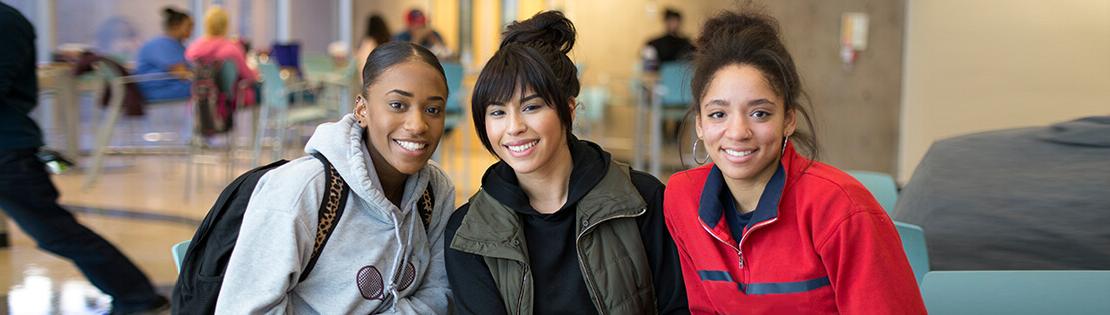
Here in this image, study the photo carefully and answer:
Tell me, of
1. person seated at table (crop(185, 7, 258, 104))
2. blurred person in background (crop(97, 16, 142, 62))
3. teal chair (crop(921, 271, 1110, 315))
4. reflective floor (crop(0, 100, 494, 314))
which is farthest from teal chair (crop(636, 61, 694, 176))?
teal chair (crop(921, 271, 1110, 315))

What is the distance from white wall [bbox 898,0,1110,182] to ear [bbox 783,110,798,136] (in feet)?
12.4

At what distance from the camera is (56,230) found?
A: 10.5 feet

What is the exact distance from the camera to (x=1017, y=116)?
5500mm

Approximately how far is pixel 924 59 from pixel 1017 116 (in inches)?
27.0

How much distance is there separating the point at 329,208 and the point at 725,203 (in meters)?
0.68

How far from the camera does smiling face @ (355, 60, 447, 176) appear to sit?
1.91 meters

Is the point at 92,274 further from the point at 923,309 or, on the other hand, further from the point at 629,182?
the point at 923,309

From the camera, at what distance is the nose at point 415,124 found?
189cm

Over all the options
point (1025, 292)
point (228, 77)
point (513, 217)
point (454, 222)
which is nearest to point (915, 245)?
point (1025, 292)

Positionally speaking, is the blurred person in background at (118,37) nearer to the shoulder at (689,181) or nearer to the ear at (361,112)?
the ear at (361,112)

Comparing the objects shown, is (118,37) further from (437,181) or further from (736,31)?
(736,31)

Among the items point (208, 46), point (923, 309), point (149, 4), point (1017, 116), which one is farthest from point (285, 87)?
point (923, 309)

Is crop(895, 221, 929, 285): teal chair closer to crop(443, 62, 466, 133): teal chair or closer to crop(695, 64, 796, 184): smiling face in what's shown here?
crop(695, 64, 796, 184): smiling face

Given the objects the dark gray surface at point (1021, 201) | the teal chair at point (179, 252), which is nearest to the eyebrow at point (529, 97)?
the teal chair at point (179, 252)
